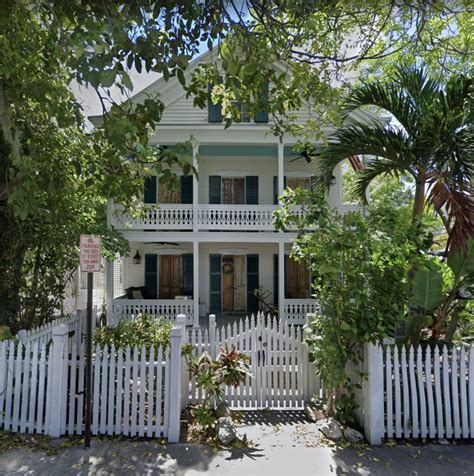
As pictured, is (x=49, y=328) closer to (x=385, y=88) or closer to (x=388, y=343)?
(x=388, y=343)

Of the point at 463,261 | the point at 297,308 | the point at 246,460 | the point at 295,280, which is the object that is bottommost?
the point at 246,460

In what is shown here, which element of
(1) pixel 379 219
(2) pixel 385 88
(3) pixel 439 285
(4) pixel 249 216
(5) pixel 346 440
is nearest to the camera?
(5) pixel 346 440

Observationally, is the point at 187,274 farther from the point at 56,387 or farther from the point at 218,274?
the point at 56,387

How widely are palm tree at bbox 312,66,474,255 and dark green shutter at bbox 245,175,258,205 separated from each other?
708 cm

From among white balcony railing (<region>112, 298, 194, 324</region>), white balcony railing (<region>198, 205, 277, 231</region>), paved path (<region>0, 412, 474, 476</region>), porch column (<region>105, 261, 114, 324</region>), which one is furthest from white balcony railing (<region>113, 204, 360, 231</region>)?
paved path (<region>0, 412, 474, 476</region>)

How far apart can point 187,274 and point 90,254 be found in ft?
31.2

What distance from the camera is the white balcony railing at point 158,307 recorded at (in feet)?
37.1

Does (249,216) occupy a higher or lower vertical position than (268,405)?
higher

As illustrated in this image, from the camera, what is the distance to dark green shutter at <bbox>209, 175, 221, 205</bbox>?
1344 centimetres

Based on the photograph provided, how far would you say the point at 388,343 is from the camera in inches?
191

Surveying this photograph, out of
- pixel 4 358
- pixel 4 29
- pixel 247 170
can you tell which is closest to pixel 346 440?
pixel 4 358

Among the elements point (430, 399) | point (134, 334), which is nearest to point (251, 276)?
point (134, 334)

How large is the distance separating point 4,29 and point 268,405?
6.07 meters

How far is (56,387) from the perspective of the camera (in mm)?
4453
